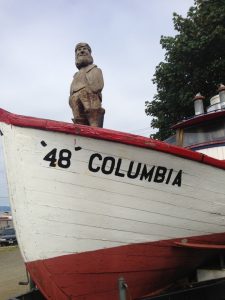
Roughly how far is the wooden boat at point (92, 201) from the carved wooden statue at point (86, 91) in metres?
0.83

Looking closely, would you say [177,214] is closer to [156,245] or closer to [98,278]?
[156,245]

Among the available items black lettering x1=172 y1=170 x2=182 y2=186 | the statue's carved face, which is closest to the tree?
the statue's carved face

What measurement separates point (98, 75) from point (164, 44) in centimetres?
1552

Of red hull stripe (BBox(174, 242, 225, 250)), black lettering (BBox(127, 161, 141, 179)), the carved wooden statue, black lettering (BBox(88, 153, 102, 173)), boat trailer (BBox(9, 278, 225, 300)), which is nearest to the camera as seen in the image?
boat trailer (BBox(9, 278, 225, 300))

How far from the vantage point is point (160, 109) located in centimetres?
2045

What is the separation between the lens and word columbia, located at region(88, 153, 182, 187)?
464 cm

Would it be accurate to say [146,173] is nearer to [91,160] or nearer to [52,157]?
[91,160]

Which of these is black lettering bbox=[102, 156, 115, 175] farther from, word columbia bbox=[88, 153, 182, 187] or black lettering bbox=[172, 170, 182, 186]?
black lettering bbox=[172, 170, 182, 186]

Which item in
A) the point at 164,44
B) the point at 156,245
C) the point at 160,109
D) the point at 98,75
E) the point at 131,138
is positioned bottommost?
the point at 156,245

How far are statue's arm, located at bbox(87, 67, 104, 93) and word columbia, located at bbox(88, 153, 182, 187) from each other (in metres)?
1.14

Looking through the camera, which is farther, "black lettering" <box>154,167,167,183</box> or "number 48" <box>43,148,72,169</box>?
"black lettering" <box>154,167,167,183</box>

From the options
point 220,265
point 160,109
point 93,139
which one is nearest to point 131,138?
point 93,139

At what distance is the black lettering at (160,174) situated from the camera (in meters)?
4.84

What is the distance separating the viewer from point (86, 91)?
5398mm
